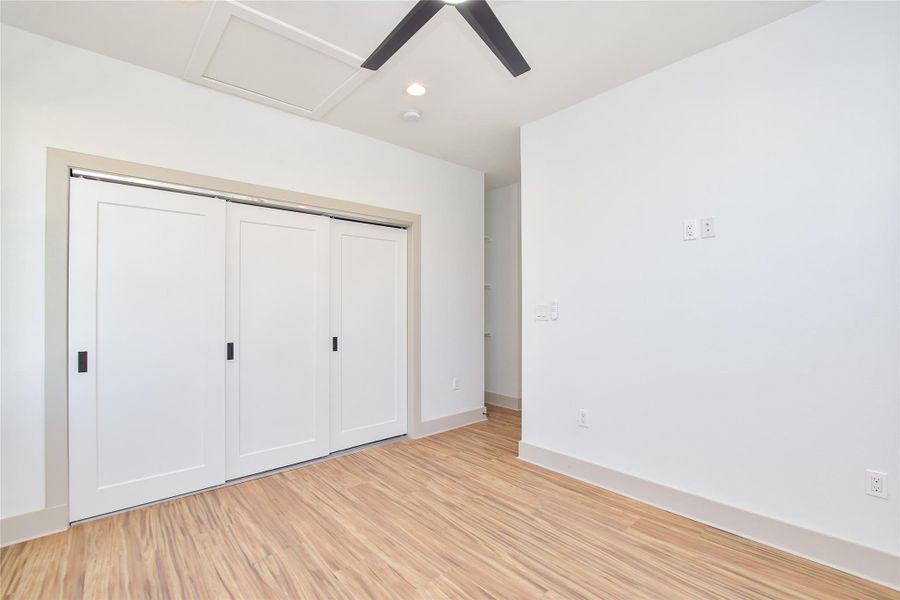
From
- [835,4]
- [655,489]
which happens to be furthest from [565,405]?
[835,4]

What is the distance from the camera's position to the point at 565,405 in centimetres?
306

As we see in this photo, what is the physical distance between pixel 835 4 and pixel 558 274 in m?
2.03

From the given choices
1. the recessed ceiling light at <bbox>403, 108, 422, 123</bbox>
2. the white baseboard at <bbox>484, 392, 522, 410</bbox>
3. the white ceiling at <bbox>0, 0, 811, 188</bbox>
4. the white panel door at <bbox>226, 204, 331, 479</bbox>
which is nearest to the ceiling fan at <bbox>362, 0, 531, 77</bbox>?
the white ceiling at <bbox>0, 0, 811, 188</bbox>

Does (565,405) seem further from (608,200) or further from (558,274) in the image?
(608,200)

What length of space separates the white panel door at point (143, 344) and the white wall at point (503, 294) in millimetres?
3339

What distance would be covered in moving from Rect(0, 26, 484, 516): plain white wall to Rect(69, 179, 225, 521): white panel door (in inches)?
6.8

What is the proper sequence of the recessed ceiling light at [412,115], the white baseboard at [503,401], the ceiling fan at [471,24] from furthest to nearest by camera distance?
the white baseboard at [503,401], the recessed ceiling light at [412,115], the ceiling fan at [471,24]

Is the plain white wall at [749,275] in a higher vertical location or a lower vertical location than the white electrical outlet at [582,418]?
higher

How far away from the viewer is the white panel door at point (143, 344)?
7.62ft

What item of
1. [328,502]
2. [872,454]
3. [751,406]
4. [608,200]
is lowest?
[328,502]

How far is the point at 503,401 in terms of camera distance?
5148 millimetres

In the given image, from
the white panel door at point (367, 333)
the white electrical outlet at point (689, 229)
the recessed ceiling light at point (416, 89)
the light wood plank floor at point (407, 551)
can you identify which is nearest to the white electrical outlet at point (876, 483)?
the light wood plank floor at point (407, 551)

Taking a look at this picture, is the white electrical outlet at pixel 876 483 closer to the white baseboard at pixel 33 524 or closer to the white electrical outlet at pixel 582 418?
the white electrical outlet at pixel 582 418

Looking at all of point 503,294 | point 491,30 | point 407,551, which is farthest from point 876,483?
point 503,294
